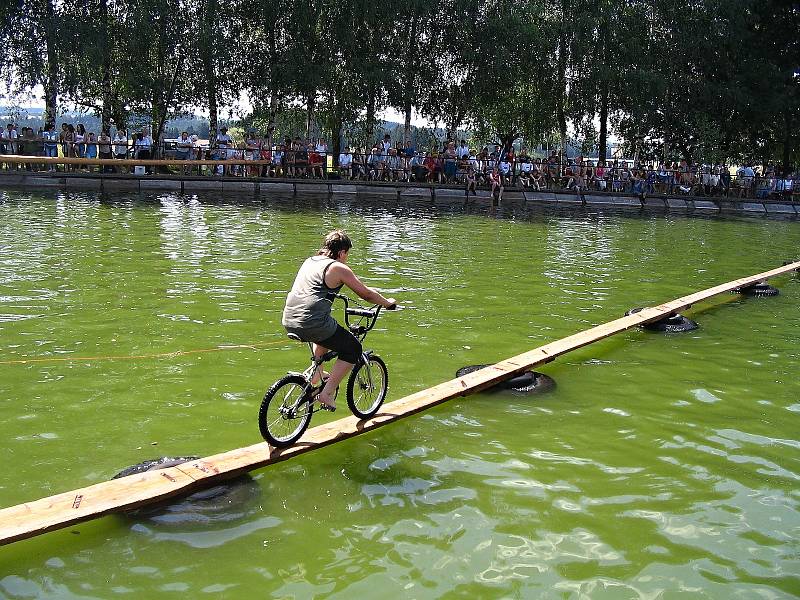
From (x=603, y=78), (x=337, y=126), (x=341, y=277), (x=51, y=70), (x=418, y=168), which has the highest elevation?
(x=603, y=78)

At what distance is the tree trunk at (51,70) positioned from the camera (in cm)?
3459

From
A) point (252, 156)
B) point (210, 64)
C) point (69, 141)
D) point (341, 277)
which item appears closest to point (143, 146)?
point (69, 141)

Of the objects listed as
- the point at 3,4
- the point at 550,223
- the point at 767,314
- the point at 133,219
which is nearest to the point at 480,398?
the point at 767,314

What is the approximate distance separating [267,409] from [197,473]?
741 mm

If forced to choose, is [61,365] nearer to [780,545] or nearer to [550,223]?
[780,545]

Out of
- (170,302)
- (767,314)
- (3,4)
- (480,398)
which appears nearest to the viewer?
(480,398)

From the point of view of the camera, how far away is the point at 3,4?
3431 centimetres

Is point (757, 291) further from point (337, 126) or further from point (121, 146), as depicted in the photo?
point (337, 126)

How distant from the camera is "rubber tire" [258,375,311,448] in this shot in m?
6.24

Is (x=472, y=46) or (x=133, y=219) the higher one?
(x=472, y=46)

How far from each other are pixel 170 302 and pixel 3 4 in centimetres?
2910

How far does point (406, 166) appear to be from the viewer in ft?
119

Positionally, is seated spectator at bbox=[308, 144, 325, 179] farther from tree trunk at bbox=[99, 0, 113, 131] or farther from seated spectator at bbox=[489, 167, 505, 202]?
tree trunk at bbox=[99, 0, 113, 131]

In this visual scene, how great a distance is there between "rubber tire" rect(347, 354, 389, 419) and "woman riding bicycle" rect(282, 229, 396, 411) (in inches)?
12.3
